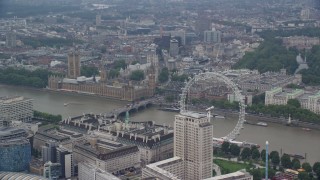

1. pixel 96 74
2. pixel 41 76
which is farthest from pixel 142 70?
pixel 41 76

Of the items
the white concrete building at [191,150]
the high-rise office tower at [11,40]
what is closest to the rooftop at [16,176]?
the white concrete building at [191,150]

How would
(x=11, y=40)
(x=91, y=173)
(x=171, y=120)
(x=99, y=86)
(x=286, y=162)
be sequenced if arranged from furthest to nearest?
(x=11, y=40) → (x=99, y=86) → (x=171, y=120) → (x=286, y=162) → (x=91, y=173)

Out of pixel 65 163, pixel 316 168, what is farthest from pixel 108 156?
pixel 316 168

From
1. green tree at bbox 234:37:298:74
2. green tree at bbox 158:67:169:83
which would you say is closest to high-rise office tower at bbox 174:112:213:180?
green tree at bbox 158:67:169:83

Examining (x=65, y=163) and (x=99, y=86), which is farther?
(x=99, y=86)

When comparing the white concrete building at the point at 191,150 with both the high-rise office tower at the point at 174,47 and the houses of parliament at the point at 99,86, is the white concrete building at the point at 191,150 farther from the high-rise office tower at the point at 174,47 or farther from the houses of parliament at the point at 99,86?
the high-rise office tower at the point at 174,47

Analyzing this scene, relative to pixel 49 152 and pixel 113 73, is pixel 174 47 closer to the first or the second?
pixel 113 73

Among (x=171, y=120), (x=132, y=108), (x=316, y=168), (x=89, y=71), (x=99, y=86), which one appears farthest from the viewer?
(x=89, y=71)
